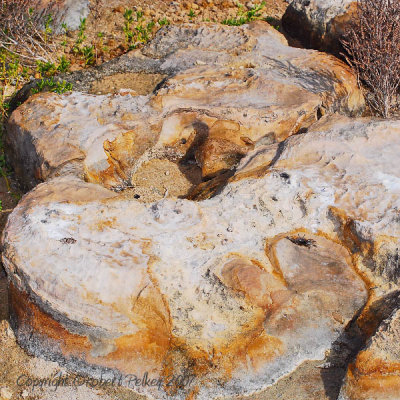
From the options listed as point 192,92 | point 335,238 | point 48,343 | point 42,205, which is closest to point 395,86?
point 192,92

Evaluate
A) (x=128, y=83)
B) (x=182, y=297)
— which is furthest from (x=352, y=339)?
(x=128, y=83)

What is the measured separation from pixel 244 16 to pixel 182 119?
3132 mm

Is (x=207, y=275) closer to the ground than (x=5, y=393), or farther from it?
farther from it

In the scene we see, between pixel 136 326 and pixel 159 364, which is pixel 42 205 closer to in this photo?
pixel 136 326

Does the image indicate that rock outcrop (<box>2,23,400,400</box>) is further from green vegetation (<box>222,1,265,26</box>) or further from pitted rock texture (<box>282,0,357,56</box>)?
green vegetation (<box>222,1,265,26</box>)

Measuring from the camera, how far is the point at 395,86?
5.71 metres

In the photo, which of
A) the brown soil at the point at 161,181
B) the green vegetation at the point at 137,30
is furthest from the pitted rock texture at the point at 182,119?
the green vegetation at the point at 137,30

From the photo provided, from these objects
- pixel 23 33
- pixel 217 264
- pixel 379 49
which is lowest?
pixel 217 264

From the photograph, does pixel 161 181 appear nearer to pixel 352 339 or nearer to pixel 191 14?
pixel 352 339

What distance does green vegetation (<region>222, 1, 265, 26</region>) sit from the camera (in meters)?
7.30

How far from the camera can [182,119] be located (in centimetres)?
517

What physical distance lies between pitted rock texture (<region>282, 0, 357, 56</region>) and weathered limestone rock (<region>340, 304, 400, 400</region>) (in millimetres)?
4042

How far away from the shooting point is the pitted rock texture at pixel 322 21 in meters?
6.48

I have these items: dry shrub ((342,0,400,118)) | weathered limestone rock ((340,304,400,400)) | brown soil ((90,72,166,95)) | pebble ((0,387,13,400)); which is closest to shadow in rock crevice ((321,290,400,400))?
weathered limestone rock ((340,304,400,400))
